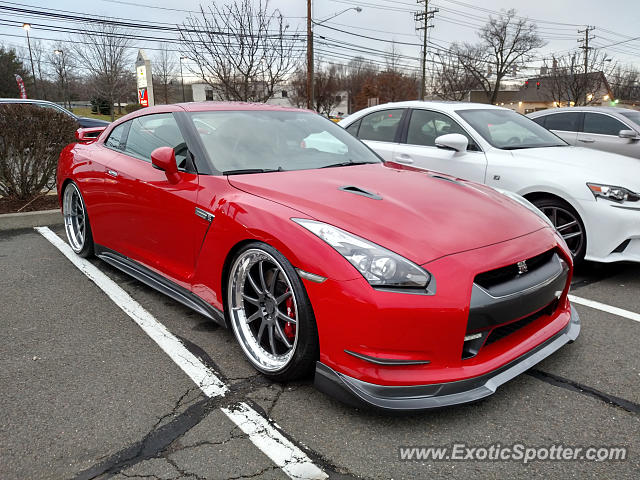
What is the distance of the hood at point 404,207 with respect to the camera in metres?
2.26

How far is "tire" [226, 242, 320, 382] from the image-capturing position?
88.7 inches

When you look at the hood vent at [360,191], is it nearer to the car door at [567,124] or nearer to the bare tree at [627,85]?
the car door at [567,124]

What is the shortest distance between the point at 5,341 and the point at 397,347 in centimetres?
248

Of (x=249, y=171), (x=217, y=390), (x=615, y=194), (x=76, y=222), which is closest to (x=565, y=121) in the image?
(x=615, y=194)

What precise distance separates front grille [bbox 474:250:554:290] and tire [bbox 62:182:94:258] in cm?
353

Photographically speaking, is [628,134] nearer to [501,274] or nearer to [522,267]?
[522,267]

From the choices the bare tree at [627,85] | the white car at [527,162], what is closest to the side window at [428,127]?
the white car at [527,162]

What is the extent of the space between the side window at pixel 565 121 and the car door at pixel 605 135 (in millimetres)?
127

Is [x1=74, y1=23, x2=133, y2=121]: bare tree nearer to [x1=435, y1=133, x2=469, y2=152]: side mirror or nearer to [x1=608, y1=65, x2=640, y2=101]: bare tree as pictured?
[x1=435, y1=133, x2=469, y2=152]: side mirror

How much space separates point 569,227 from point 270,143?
8.74ft

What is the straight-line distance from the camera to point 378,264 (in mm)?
2107

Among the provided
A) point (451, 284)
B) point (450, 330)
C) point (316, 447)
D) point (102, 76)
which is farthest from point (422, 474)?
point (102, 76)

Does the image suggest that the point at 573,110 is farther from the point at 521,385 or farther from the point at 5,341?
the point at 5,341

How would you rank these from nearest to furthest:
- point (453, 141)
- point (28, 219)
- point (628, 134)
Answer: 1. point (453, 141)
2. point (28, 219)
3. point (628, 134)
